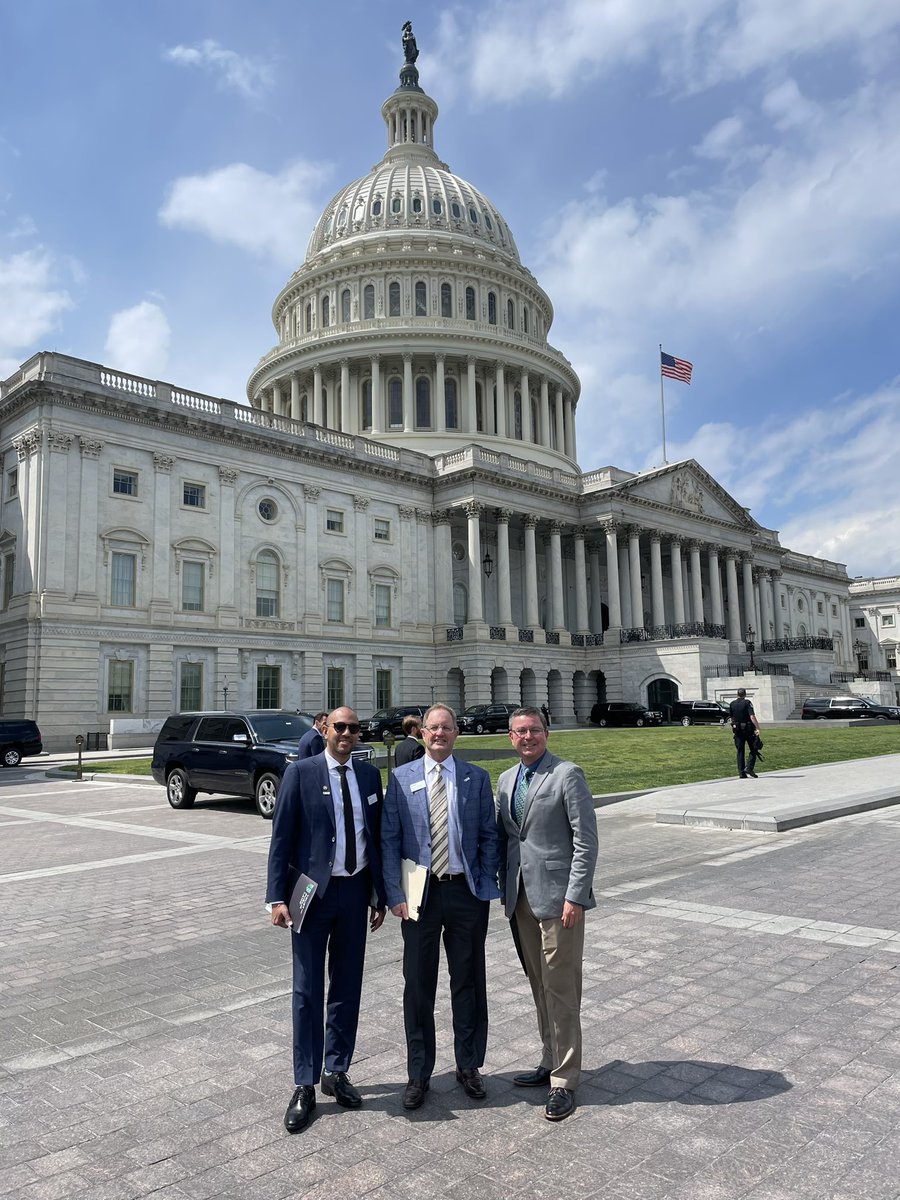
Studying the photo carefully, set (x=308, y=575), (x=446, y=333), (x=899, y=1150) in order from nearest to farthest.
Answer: (x=899, y=1150), (x=308, y=575), (x=446, y=333)

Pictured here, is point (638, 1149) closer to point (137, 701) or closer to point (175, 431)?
point (137, 701)

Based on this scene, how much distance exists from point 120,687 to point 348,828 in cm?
4052

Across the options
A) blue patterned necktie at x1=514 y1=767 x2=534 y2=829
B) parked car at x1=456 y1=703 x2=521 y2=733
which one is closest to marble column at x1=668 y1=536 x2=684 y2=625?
parked car at x1=456 y1=703 x2=521 y2=733

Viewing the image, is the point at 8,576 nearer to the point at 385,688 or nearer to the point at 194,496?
the point at 194,496

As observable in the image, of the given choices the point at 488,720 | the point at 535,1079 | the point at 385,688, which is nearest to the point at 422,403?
the point at 385,688

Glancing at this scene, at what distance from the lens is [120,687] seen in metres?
42.8

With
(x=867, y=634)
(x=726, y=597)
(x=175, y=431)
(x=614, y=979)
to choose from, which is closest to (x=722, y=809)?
(x=614, y=979)

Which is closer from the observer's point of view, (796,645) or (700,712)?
(700,712)

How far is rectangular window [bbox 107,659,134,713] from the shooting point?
42.4 m

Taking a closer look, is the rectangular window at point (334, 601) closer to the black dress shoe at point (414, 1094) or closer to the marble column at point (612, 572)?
the marble column at point (612, 572)

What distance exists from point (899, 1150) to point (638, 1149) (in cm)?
118

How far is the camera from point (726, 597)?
7938 cm

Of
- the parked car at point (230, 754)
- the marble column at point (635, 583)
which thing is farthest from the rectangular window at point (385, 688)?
the parked car at point (230, 754)

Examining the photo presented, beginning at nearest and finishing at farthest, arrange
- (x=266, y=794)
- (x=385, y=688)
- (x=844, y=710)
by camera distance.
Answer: (x=266, y=794)
(x=844, y=710)
(x=385, y=688)
